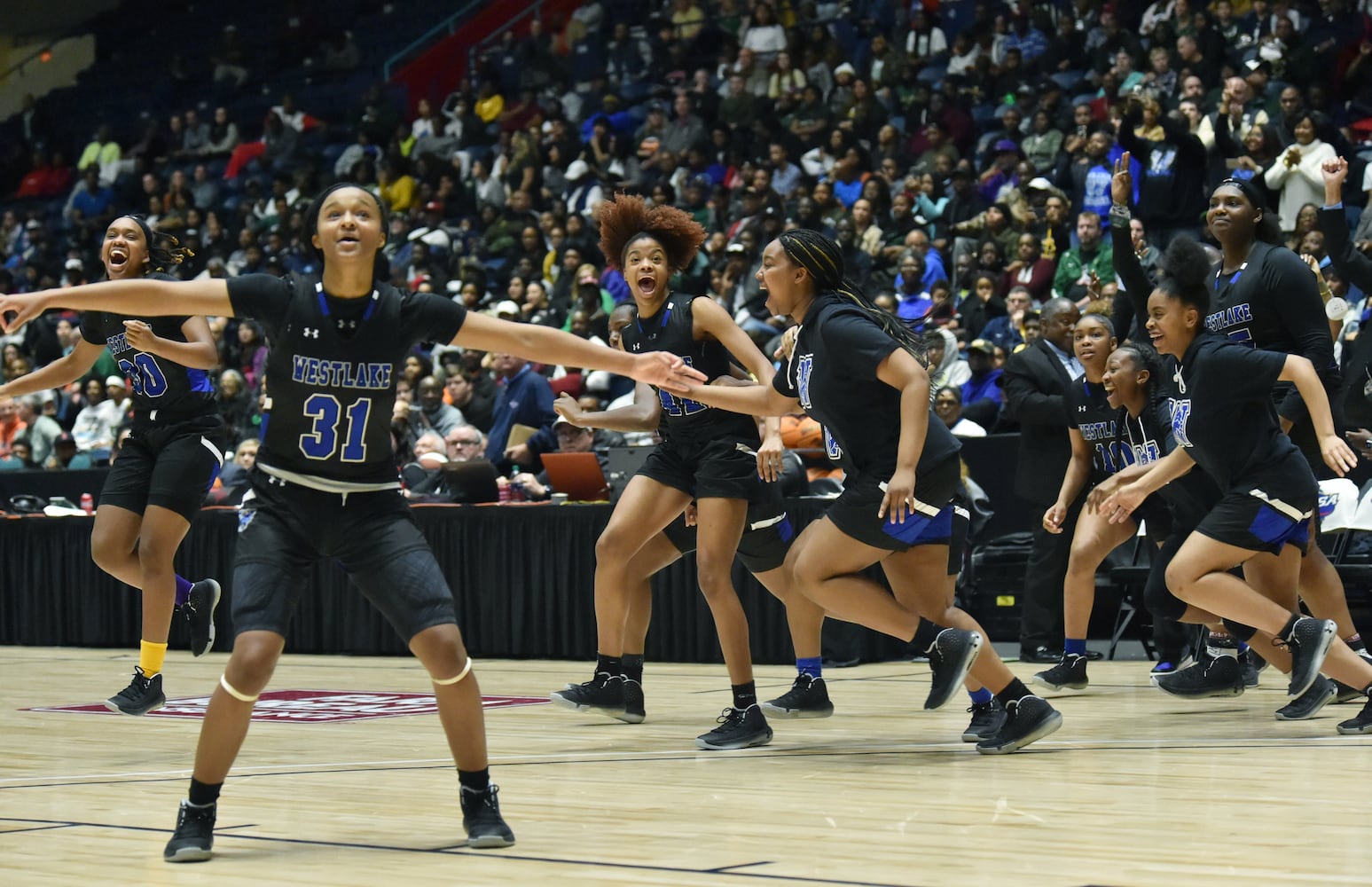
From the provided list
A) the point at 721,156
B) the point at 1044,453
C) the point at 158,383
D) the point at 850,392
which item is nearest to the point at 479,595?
the point at 1044,453

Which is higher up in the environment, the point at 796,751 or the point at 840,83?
the point at 840,83

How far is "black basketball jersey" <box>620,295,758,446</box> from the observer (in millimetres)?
6762

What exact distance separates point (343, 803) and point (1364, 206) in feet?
32.5

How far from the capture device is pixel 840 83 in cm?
1720

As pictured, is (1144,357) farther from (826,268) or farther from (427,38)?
(427,38)

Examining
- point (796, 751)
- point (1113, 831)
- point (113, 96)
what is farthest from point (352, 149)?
point (1113, 831)

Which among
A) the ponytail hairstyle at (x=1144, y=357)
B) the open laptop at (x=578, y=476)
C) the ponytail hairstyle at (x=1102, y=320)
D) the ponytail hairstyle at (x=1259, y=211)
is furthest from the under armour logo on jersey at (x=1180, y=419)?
the open laptop at (x=578, y=476)

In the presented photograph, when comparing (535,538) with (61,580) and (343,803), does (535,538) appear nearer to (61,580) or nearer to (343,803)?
(61,580)

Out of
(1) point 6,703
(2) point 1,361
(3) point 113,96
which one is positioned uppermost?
(3) point 113,96

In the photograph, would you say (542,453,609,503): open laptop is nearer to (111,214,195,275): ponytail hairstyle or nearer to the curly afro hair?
the curly afro hair

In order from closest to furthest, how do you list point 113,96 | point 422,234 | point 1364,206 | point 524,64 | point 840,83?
point 1364,206 < point 840,83 < point 422,234 < point 524,64 < point 113,96

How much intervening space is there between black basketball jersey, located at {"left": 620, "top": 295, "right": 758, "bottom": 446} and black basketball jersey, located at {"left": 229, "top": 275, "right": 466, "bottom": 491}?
2388 millimetres

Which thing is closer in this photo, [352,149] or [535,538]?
[535,538]

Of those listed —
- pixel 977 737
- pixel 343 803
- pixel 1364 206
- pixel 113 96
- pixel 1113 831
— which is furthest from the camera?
pixel 113 96
